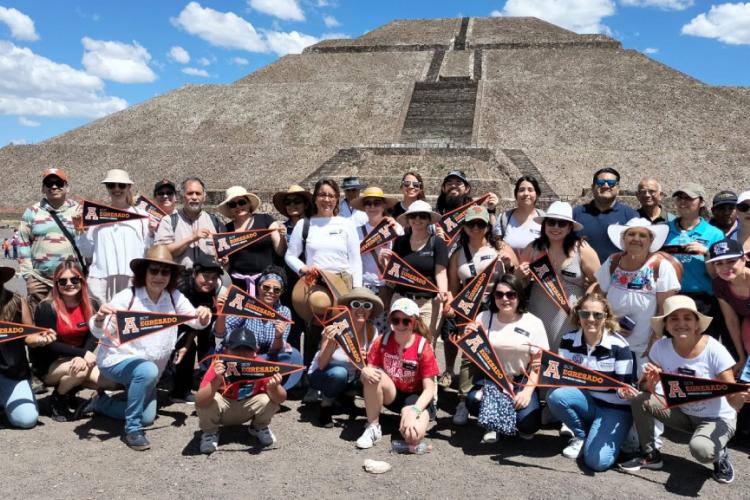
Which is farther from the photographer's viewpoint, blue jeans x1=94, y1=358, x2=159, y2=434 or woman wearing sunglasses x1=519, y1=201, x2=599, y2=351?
woman wearing sunglasses x1=519, y1=201, x2=599, y2=351

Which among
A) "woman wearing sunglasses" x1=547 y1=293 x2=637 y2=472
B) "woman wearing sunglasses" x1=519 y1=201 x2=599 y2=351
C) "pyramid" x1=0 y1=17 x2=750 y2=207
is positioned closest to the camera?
"woman wearing sunglasses" x1=547 y1=293 x2=637 y2=472

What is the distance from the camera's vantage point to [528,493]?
430 cm

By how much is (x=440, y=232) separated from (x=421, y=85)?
1474 inches

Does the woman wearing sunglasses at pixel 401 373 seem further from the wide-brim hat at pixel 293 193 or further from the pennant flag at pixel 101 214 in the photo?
the pennant flag at pixel 101 214

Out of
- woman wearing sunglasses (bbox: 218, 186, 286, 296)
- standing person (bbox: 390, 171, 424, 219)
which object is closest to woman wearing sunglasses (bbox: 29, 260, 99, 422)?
woman wearing sunglasses (bbox: 218, 186, 286, 296)

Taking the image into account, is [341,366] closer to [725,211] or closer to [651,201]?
[651,201]

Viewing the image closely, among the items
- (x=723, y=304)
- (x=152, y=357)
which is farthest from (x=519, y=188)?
(x=152, y=357)

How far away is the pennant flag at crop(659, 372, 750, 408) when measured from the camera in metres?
4.36

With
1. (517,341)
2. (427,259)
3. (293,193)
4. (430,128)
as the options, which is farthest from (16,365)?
(430,128)

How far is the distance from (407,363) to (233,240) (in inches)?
93.3

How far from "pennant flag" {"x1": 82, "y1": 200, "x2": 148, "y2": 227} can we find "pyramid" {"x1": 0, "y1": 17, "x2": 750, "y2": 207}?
640 inches

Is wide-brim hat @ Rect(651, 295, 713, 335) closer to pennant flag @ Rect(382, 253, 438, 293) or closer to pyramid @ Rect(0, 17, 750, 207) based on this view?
pennant flag @ Rect(382, 253, 438, 293)

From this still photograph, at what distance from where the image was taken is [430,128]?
1438 inches

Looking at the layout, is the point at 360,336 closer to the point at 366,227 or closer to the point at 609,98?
the point at 366,227
